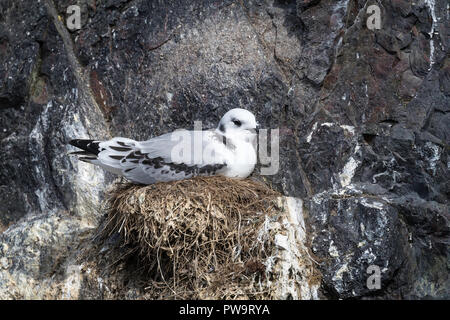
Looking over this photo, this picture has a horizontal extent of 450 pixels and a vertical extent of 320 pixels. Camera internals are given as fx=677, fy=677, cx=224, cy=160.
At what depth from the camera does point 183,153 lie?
530cm

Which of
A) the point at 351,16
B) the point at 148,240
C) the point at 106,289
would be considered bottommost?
the point at 106,289

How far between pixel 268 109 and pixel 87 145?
151cm

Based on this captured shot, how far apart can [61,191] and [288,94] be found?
213 centimetres

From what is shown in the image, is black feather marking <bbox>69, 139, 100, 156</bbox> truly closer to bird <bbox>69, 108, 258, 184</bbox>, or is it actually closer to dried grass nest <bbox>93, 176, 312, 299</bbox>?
bird <bbox>69, 108, 258, 184</bbox>

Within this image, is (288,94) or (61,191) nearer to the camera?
(288,94)

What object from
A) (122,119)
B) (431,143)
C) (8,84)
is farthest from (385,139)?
(8,84)

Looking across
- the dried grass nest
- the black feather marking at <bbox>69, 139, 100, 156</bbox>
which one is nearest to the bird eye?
the dried grass nest

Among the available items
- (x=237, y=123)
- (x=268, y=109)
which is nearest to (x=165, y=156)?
(x=237, y=123)

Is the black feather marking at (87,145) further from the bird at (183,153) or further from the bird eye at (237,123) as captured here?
the bird eye at (237,123)

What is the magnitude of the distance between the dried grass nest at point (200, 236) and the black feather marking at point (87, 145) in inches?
21.8

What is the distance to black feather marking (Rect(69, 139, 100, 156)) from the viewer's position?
5438 millimetres

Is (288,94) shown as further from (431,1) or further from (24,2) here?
(24,2)

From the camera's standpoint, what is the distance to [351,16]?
17.7ft

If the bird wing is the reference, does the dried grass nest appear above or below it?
below
